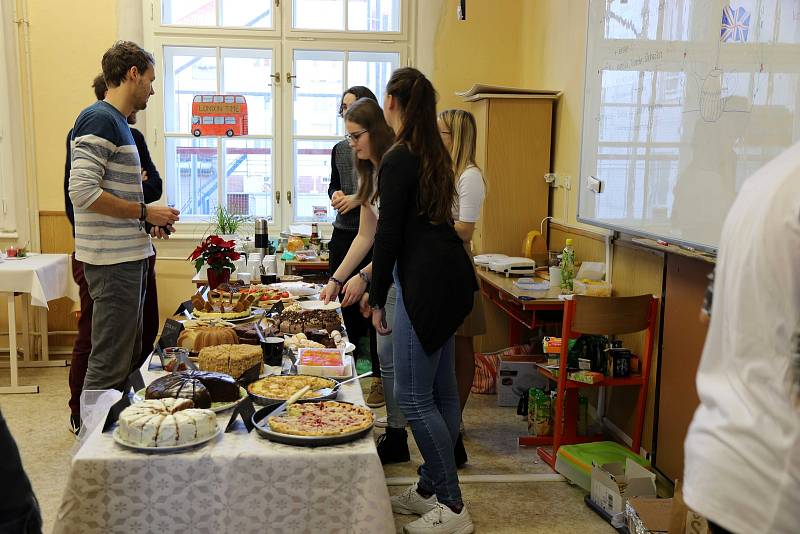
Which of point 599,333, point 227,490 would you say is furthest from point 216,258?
point 227,490

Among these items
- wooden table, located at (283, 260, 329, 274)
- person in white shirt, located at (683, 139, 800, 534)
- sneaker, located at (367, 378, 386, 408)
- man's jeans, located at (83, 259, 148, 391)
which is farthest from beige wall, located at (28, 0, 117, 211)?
person in white shirt, located at (683, 139, 800, 534)

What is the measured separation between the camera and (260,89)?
5.72 m

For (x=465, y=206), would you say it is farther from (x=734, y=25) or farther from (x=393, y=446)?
(x=734, y=25)

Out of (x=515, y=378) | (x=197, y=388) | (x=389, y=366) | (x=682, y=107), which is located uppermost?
(x=682, y=107)

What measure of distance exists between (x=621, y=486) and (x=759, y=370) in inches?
76.7

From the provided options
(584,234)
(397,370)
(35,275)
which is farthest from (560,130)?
(35,275)

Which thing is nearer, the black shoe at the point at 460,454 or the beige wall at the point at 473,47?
the black shoe at the point at 460,454

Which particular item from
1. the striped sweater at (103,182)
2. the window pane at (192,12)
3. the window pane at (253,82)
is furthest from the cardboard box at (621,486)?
the window pane at (192,12)

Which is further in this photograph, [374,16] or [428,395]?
[374,16]

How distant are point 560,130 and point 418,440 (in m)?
2.83

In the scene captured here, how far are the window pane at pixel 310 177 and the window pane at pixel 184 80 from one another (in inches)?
31.7

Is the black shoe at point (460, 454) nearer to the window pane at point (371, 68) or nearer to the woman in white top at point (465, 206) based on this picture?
the woman in white top at point (465, 206)

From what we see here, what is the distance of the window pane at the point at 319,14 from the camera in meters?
5.65

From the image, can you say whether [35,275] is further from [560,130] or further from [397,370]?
[560,130]
